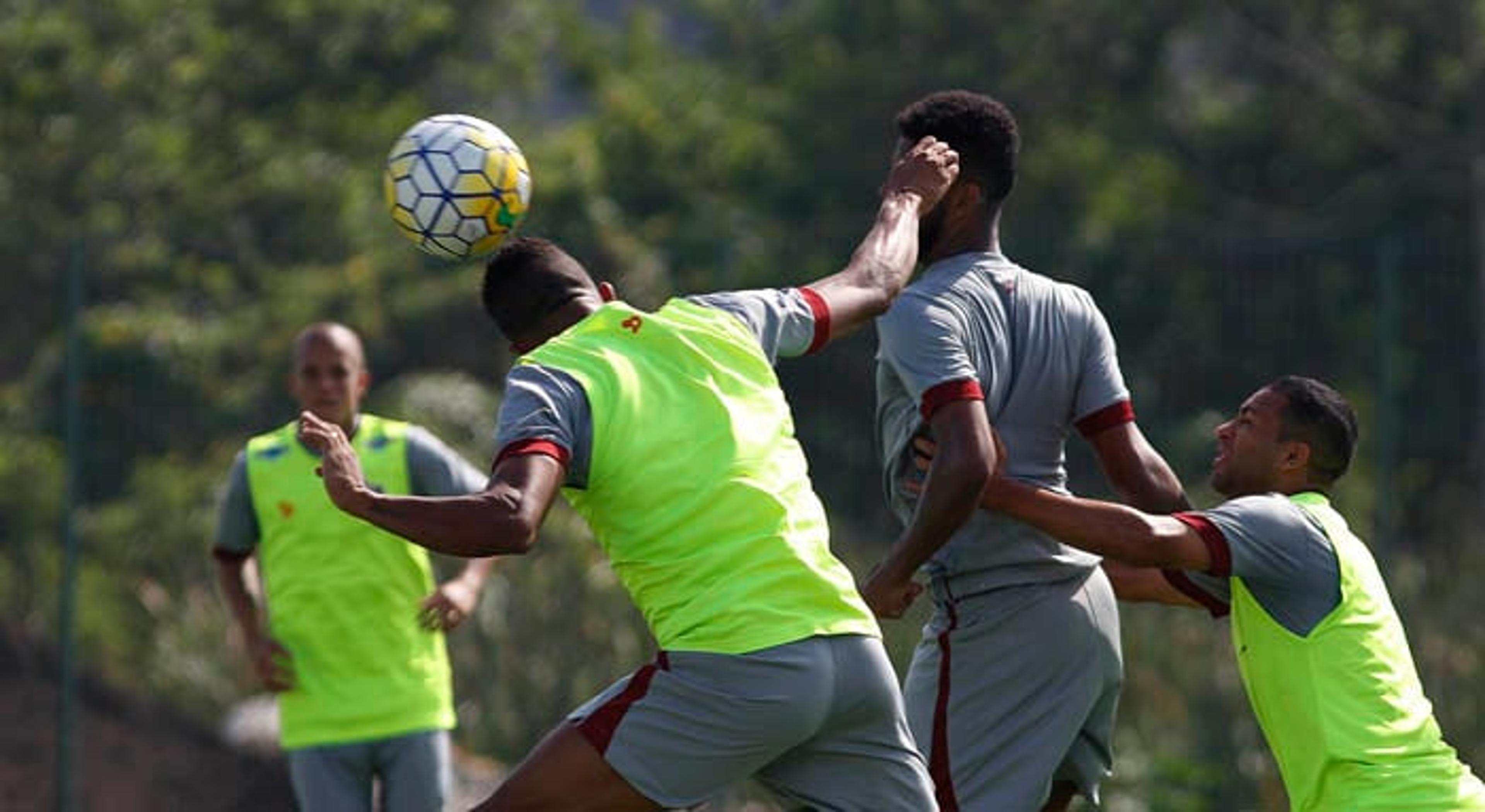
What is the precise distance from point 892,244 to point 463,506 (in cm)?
133

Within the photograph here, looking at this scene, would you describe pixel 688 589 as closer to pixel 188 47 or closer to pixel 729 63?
pixel 188 47

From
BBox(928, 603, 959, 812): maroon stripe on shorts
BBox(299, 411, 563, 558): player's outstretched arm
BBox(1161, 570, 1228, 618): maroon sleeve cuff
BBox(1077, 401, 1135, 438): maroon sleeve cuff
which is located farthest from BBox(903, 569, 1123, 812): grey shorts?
BBox(299, 411, 563, 558): player's outstretched arm

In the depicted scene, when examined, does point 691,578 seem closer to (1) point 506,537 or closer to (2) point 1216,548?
(1) point 506,537

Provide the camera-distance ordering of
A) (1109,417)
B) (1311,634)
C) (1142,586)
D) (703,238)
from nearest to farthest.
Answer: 1. (1311,634)
2. (1109,417)
3. (1142,586)
4. (703,238)

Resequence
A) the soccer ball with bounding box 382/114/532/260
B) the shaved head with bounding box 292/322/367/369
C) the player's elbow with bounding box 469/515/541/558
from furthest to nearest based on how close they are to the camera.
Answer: the shaved head with bounding box 292/322/367/369 → the soccer ball with bounding box 382/114/532/260 → the player's elbow with bounding box 469/515/541/558

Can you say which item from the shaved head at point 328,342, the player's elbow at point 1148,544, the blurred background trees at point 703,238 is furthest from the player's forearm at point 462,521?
the blurred background trees at point 703,238

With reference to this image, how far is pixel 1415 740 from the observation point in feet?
17.9

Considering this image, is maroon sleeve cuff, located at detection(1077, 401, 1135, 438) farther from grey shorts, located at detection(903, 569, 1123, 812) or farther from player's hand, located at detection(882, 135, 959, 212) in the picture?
player's hand, located at detection(882, 135, 959, 212)

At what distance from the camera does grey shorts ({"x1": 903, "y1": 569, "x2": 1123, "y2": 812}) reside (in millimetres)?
5863

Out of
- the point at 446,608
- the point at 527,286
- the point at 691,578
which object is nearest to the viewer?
the point at 691,578

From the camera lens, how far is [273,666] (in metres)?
7.80

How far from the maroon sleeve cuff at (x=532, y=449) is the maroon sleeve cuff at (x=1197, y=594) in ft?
5.62

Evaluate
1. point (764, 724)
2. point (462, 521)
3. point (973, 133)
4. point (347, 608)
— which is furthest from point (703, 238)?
point (462, 521)

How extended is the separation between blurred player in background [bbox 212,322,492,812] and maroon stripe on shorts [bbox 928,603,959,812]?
210cm
